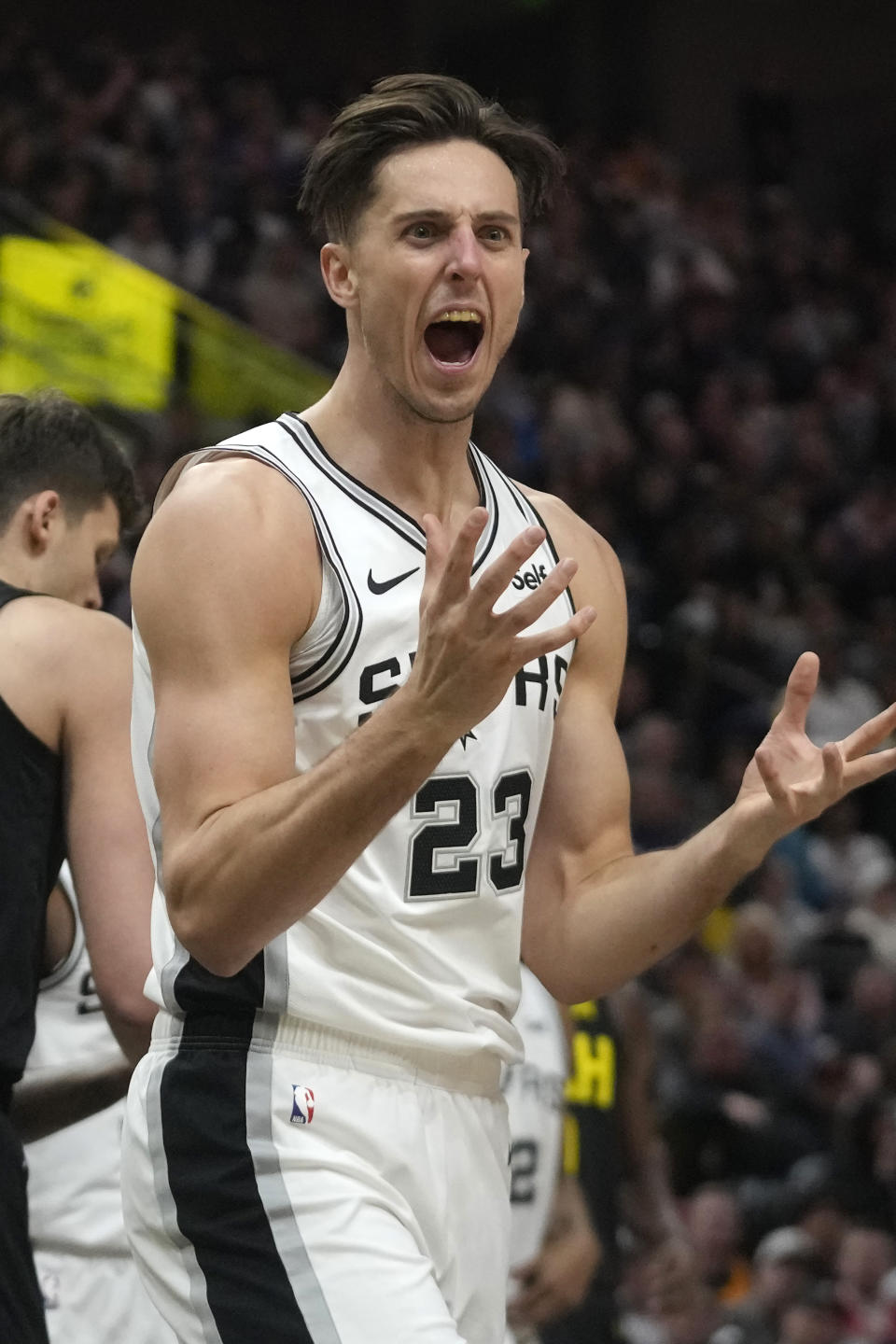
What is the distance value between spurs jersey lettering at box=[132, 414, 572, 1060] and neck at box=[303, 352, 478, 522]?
0.20 feet

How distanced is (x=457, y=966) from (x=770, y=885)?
7243 mm

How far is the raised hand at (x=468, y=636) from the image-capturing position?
2.43 meters

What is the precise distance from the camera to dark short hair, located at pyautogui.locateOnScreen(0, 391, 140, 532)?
3.65m

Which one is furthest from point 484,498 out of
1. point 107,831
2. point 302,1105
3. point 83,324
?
point 83,324

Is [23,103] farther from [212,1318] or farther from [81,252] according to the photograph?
[212,1318]

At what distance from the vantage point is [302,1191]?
2.72 meters

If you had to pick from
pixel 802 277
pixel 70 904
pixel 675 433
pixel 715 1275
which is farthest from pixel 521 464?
pixel 70 904

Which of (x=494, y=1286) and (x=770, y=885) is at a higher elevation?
(x=494, y=1286)

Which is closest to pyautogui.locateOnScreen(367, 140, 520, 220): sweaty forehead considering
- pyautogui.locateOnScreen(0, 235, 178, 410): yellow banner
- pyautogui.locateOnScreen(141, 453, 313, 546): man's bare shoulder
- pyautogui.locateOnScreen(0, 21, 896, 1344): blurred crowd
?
pyautogui.locateOnScreen(141, 453, 313, 546): man's bare shoulder

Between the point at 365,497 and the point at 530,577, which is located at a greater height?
the point at 365,497

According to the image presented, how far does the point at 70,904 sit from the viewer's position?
3.90 m

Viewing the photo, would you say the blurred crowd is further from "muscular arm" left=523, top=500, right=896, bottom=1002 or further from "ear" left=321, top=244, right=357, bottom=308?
"ear" left=321, top=244, right=357, bottom=308

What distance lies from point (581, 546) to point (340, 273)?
63 cm

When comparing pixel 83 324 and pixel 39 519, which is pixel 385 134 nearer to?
pixel 39 519
